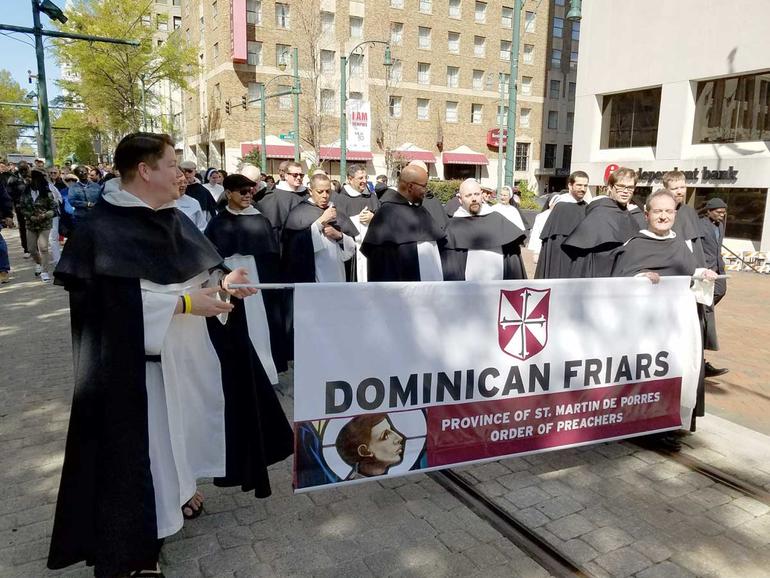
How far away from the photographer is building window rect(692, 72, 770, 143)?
18.9 m

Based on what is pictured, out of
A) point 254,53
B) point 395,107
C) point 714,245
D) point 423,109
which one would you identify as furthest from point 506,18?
point 714,245

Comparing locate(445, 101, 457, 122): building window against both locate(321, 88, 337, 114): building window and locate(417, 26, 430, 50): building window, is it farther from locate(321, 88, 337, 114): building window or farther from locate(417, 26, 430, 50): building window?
locate(321, 88, 337, 114): building window

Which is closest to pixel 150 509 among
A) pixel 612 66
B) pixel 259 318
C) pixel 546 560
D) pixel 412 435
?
pixel 412 435

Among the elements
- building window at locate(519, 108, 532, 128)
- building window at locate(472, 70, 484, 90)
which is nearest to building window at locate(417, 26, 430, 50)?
building window at locate(472, 70, 484, 90)

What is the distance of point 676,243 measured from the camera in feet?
14.3

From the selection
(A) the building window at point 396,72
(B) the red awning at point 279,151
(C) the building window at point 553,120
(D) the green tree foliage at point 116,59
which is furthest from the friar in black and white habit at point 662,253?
(C) the building window at point 553,120

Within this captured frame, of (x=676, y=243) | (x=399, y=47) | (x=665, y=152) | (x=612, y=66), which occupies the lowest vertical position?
(x=676, y=243)

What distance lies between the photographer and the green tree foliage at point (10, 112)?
204 feet

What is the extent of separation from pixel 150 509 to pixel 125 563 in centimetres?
24

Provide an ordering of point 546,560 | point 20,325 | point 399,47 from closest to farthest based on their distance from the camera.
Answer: point 546,560 → point 20,325 → point 399,47

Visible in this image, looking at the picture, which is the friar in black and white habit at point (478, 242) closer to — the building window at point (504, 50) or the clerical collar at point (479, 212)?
the clerical collar at point (479, 212)

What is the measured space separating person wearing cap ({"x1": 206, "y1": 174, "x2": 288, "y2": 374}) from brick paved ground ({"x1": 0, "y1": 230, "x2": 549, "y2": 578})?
1839mm

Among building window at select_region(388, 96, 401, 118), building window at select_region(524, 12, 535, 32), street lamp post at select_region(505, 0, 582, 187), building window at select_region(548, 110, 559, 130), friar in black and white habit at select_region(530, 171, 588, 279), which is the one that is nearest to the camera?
friar in black and white habit at select_region(530, 171, 588, 279)

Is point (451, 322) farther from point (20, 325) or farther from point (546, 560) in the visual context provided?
point (20, 325)
